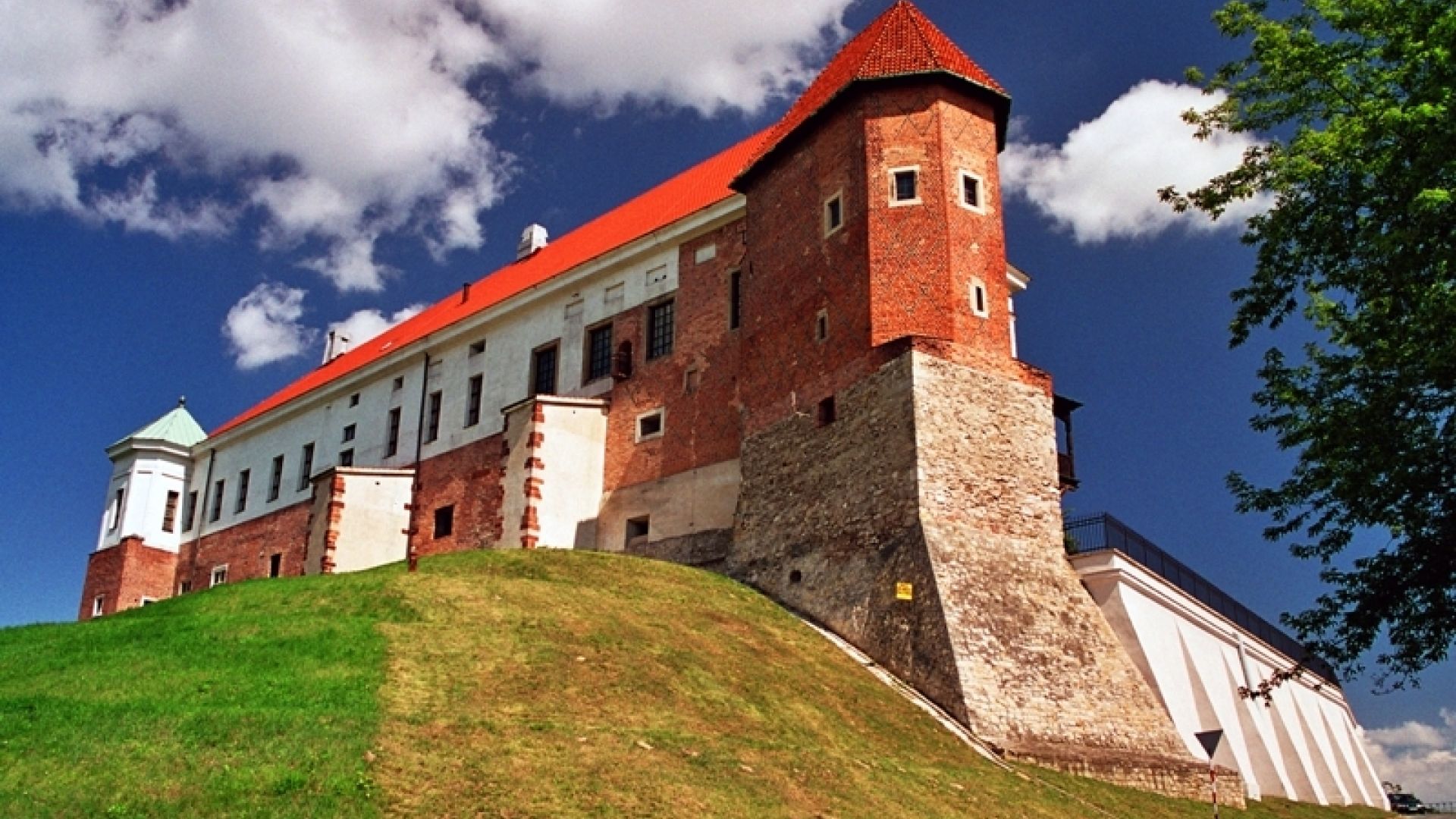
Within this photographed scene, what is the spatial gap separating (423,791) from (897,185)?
17.6m

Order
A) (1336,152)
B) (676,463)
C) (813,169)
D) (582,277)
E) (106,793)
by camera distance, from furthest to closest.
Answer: (582,277) → (676,463) → (813,169) → (1336,152) → (106,793)

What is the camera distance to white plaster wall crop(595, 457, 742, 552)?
1080 inches

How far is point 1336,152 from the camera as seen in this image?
15.2 meters

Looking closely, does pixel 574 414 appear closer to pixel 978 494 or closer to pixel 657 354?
pixel 657 354

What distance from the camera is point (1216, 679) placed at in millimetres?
25094

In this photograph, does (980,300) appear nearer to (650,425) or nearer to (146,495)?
(650,425)

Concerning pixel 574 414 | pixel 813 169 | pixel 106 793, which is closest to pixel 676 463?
pixel 574 414

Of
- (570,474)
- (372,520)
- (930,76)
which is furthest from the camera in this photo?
(372,520)

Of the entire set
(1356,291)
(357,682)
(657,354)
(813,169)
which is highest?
(813,169)

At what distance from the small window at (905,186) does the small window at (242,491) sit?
3039 centimetres

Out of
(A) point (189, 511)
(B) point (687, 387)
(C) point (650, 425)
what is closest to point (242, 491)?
(A) point (189, 511)

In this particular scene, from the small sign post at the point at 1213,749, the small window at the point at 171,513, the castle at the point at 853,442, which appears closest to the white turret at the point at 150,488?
the small window at the point at 171,513

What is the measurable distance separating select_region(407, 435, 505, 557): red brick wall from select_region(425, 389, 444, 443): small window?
0.86m

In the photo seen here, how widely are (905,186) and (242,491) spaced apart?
31.3 meters
